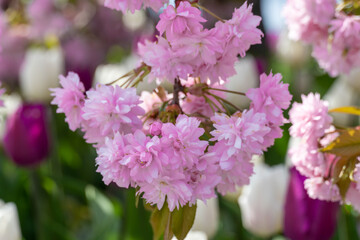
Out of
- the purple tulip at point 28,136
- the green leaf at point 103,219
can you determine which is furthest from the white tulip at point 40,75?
the green leaf at point 103,219

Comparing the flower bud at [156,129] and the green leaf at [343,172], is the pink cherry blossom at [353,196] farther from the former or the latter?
the flower bud at [156,129]

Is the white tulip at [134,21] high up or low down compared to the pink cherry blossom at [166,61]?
up

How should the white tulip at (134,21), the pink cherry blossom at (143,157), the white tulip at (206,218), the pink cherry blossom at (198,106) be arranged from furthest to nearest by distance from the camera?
the white tulip at (134,21), the white tulip at (206,218), the pink cherry blossom at (198,106), the pink cherry blossom at (143,157)

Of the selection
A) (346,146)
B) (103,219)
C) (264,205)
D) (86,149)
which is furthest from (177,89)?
(86,149)

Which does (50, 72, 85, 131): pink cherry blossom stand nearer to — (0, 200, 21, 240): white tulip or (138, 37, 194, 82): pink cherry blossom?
(138, 37, 194, 82): pink cherry blossom

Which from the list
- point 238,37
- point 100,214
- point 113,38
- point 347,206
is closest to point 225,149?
point 238,37

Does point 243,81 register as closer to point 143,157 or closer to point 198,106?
point 198,106
